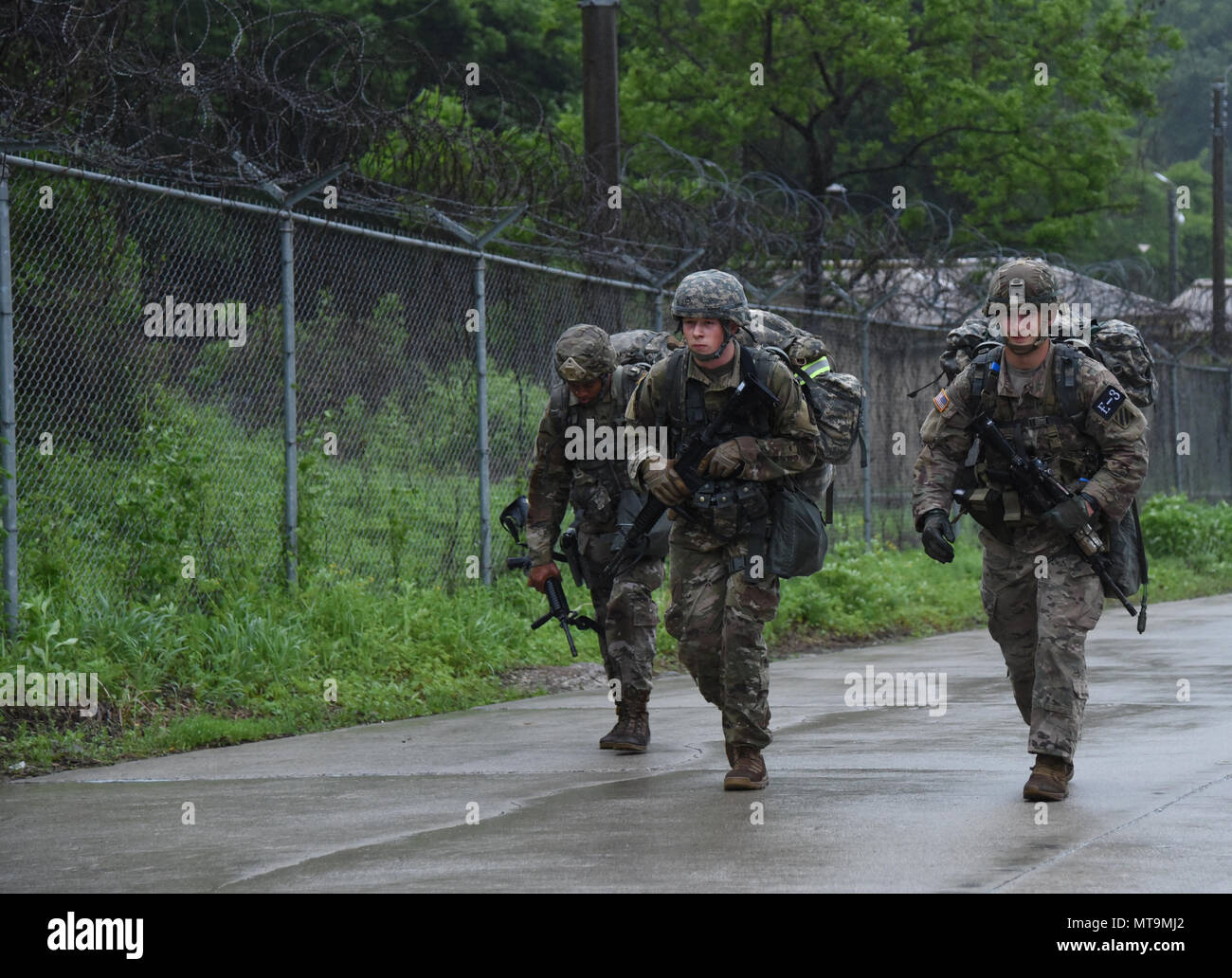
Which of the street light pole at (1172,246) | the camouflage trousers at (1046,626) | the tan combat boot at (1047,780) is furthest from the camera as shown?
the street light pole at (1172,246)

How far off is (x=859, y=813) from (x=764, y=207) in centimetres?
885

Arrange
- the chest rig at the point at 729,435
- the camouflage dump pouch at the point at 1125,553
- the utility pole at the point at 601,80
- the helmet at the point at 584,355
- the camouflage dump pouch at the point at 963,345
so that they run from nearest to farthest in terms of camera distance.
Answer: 1. the camouflage dump pouch at the point at 1125,553
2. the chest rig at the point at 729,435
3. the camouflage dump pouch at the point at 963,345
4. the helmet at the point at 584,355
5. the utility pole at the point at 601,80

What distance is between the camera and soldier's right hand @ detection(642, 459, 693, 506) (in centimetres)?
647

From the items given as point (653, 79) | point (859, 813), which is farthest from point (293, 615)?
point (653, 79)

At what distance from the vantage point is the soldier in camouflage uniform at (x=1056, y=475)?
6148 millimetres

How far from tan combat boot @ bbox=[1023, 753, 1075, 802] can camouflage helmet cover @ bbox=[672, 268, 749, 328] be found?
1.83 meters

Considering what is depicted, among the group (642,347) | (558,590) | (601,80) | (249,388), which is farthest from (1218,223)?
(558,590)

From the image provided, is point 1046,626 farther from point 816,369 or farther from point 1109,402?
point 816,369

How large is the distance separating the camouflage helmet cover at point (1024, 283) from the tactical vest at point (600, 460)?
5.29 feet

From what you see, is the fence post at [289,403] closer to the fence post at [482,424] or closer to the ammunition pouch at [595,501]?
the fence post at [482,424]

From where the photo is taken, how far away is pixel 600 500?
7.63 metres

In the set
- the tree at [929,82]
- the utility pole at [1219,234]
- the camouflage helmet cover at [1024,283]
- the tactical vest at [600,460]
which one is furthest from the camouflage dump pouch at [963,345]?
the tree at [929,82]
